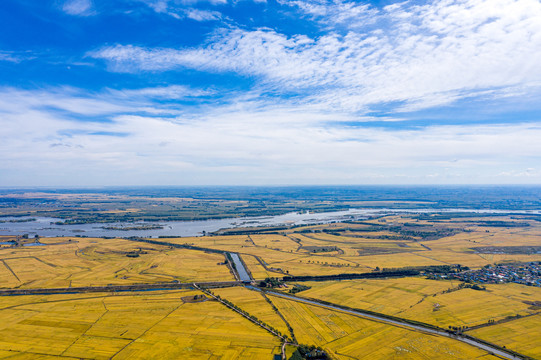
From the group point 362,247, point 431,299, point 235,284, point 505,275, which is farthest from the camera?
point 362,247

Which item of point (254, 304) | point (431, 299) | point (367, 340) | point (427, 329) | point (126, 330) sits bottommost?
point (427, 329)

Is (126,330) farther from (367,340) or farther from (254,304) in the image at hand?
(367,340)

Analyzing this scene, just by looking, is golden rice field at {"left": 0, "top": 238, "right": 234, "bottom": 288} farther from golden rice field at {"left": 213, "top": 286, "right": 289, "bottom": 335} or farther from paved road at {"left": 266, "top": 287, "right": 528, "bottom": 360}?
paved road at {"left": 266, "top": 287, "right": 528, "bottom": 360}

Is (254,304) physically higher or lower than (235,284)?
higher

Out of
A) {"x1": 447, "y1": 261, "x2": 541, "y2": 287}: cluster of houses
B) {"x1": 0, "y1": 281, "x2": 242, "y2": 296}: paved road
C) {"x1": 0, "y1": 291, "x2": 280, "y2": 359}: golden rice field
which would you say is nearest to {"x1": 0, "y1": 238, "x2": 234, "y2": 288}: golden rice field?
{"x1": 0, "y1": 281, "x2": 242, "y2": 296}: paved road

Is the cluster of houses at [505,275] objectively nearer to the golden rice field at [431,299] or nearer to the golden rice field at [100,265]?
the golden rice field at [431,299]

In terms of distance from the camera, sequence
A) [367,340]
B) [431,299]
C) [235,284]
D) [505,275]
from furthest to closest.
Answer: [505,275], [235,284], [431,299], [367,340]

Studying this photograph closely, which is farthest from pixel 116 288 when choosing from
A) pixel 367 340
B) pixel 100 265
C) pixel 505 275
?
pixel 505 275
